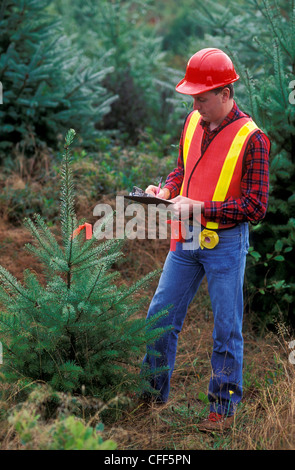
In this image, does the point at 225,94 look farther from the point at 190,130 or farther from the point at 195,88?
the point at 190,130

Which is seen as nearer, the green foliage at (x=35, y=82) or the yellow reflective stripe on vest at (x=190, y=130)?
the yellow reflective stripe on vest at (x=190, y=130)

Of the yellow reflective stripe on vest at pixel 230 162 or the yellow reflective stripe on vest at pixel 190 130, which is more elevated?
the yellow reflective stripe on vest at pixel 190 130

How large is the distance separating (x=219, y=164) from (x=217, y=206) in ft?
0.79

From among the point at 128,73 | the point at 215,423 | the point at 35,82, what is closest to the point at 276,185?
the point at 215,423

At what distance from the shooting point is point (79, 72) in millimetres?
7066

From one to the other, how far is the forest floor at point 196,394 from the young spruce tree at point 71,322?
0.27 meters

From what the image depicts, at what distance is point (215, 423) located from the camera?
3.19 meters

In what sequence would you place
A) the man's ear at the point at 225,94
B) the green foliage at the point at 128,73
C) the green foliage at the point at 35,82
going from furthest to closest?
the green foliage at the point at 128,73 → the green foliage at the point at 35,82 → the man's ear at the point at 225,94

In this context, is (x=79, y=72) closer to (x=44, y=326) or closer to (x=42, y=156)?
(x=42, y=156)

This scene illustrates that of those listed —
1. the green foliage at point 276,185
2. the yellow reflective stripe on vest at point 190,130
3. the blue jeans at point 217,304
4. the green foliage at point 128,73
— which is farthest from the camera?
the green foliage at point 128,73

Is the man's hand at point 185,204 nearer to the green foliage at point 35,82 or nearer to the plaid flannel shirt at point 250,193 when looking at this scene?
the plaid flannel shirt at point 250,193

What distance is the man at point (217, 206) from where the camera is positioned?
9.56 feet

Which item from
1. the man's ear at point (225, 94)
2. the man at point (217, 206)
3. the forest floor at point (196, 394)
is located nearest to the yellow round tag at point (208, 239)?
the man at point (217, 206)
